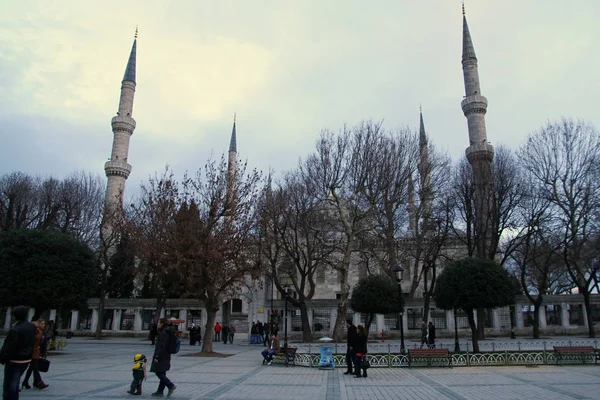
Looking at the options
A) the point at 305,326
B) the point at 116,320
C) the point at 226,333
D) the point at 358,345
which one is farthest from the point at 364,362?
the point at 116,320

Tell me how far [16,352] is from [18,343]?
123mm

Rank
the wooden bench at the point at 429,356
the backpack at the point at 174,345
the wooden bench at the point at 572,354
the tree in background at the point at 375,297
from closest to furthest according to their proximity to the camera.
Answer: the backpack at the point at 174,345 < the wooden bench at the point at 429,356 < the wooden bench at the point at 572,354 < the tree in background at the point at 375,297

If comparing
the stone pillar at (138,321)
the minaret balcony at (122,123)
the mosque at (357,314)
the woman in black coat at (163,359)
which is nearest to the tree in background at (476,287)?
the mosque at (357,314)

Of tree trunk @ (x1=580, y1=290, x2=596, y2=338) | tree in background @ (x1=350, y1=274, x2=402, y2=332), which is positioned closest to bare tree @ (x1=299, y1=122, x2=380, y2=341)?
tree in background @ (x1=350, y1=274, x2=402, y2=332)

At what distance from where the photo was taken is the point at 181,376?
12.6 m

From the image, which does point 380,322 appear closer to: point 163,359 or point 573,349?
Answer: point 573,349

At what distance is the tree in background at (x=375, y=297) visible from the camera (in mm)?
26656

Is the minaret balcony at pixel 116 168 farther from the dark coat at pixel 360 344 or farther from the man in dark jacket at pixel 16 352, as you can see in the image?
the man in dark jacket at pixel 16 352

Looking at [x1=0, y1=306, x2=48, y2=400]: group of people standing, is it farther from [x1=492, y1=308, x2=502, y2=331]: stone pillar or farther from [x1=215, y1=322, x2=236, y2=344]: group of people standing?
[x1=492, y1=308, x2=502, y2=331]: stone pillar

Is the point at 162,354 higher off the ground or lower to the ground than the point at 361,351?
higher

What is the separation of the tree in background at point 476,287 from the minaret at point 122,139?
1327 inches

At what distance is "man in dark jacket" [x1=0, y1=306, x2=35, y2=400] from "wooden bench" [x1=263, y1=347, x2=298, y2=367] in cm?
1000

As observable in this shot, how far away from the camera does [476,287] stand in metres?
18.4

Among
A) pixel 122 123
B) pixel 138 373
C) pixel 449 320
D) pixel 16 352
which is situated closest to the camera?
pixel 16 352
